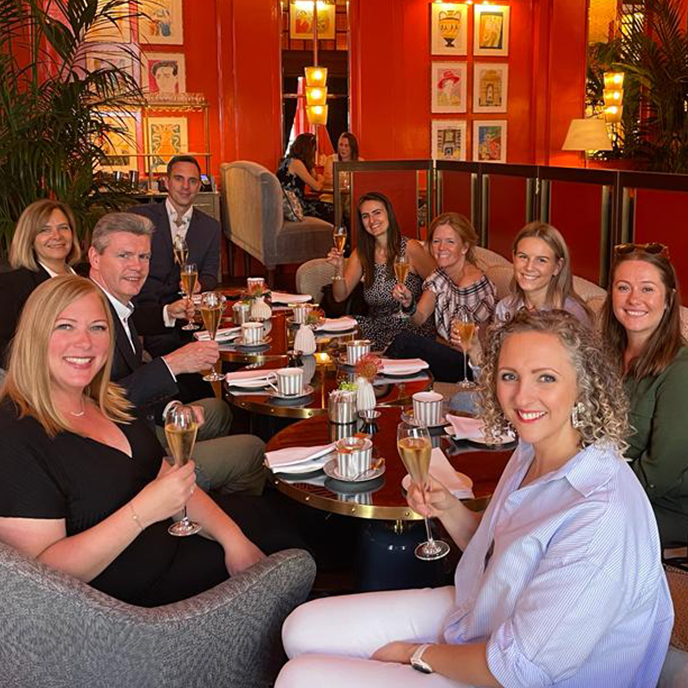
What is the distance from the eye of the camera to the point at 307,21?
10219 mm

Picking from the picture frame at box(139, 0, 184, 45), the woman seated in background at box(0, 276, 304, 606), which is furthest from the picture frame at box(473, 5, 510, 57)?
the woman seated in background at box(0, 276, 304, 606)

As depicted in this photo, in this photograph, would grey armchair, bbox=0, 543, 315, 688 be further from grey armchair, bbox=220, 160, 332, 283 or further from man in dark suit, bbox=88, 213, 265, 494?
grey armchair, bbox=220, 160, 332, 283

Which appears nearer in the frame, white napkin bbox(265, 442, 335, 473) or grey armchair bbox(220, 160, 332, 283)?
white napkin bbox(265, 442, 335, 473)

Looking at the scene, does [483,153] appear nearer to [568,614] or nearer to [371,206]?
[371,206]

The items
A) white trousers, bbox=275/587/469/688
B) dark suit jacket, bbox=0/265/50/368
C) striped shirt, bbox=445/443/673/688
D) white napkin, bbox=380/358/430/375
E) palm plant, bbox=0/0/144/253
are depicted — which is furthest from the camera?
palm plant, bbox=0/0/144/253

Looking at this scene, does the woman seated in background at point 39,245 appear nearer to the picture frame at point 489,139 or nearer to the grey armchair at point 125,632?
the grey armchair at point 125,632

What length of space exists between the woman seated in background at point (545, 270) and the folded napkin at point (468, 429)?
949 millimetres

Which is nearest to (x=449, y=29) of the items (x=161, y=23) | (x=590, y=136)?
(x=590, y=136)

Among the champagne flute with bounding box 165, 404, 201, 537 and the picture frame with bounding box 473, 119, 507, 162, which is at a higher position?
the picture frame with bounding box 473, 119, 507, 162

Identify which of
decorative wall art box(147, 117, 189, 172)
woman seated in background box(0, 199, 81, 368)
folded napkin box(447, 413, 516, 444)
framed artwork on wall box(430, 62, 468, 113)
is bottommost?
folded napkin box(447, 413, 516, 444)

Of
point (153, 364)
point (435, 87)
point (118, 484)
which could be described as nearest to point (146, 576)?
point (118, 484)

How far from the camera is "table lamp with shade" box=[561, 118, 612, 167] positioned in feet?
32.5

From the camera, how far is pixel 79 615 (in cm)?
167

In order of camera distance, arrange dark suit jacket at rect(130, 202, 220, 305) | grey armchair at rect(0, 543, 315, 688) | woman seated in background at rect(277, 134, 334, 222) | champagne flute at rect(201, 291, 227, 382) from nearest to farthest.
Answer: grey armchair at rect(0, 543, 315, 688) < champagne flute at rect(201, 291, 227, 382) < dark suit jacket at rect(130, 202, 220, 305) < woman seated in background at rect(277, 134, 334, 222)
